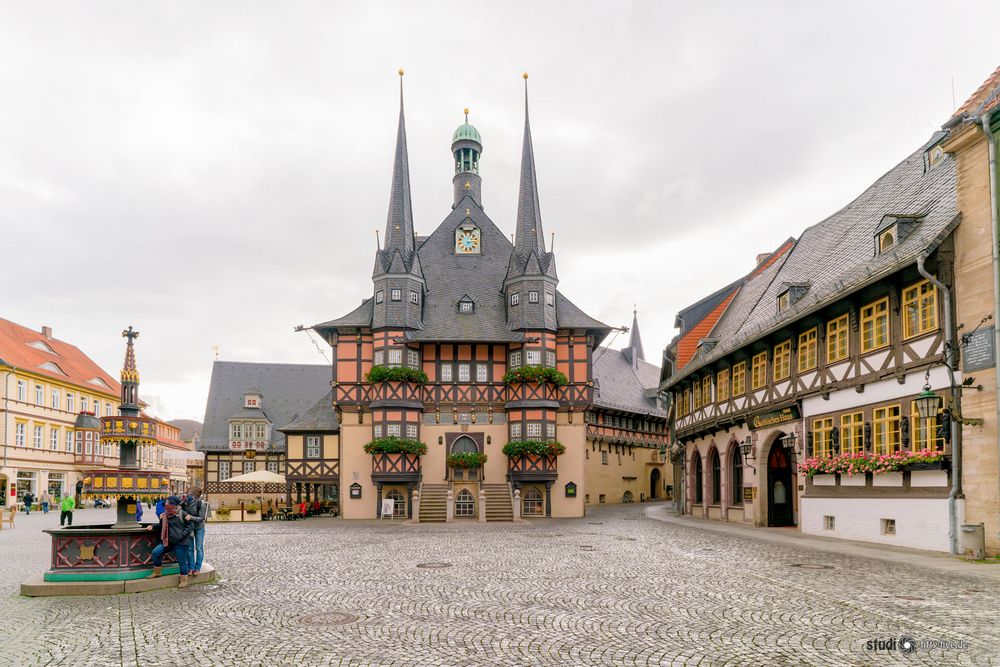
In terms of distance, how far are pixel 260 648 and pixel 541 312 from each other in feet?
99.4

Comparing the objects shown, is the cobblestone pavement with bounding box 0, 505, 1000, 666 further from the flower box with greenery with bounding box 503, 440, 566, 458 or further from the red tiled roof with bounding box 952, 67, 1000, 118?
the flower box with greenery with bounding box 503, 440, 566, 458

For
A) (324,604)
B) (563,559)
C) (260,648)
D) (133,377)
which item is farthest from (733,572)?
(133,377)

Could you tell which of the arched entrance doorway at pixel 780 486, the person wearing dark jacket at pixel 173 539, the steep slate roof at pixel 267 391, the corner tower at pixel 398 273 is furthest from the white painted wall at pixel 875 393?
the steep slate roof at pixel 267 391

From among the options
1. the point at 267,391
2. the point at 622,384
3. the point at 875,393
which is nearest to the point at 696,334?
the point at 875,393

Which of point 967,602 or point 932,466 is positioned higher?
point 932,466

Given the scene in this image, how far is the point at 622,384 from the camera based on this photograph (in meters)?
63.5

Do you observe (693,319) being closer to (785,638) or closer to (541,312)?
(541,312)

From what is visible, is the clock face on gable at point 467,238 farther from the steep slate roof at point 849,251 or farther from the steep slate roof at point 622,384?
the steep slate roof at point 622,384

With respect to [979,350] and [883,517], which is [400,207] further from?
[979,350]

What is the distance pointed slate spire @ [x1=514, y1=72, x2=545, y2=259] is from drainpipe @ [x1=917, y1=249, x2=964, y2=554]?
23613 millimetres

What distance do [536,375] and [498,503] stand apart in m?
5.97

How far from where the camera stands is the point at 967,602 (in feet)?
36.0

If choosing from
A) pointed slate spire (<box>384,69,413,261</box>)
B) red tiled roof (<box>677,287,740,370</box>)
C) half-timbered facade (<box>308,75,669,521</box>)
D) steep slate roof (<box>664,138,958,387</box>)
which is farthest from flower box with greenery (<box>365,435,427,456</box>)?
red tiled roof (<box>677,287,740,370</box>)

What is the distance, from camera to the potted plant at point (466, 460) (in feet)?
123
